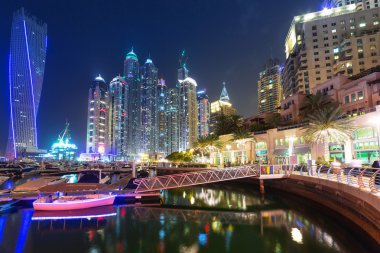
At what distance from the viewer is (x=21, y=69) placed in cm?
14462

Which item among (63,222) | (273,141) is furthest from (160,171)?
(63,222)

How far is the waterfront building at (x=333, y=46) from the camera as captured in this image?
83.9 metres

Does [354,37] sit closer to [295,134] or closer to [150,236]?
[295,134]

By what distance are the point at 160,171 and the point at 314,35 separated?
78400mm

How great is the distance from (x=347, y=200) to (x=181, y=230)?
13151 millimetres

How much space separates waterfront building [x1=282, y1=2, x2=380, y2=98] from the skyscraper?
459 feet

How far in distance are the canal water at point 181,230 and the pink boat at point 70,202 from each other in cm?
76

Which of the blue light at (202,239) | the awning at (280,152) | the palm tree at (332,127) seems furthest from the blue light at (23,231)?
the awning at (280,152)

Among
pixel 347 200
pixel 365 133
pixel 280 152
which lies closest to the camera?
pixel 347 200

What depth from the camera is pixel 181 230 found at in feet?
65.1

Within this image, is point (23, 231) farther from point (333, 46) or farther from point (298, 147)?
point (333, 46)

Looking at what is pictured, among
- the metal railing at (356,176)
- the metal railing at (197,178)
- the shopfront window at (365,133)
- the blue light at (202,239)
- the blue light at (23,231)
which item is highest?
the shopfront window at (365,133)

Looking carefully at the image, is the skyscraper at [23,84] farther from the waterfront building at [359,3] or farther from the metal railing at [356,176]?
the waterfront building at [359,3]

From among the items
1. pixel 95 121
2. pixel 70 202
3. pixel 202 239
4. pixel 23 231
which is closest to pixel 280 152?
pixel 202 239
